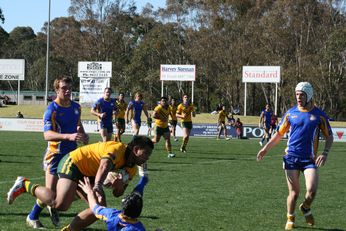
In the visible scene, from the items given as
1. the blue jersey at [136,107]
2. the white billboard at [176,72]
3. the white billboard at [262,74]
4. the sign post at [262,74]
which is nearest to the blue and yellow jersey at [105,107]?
the blue jersey at [136,107]

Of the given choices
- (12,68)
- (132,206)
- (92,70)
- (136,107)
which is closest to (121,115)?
(136,107)

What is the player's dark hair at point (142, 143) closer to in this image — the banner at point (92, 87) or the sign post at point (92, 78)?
the banner at point (92, 87)

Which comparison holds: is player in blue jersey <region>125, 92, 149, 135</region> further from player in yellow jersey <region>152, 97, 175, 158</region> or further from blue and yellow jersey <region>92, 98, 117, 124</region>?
blue and yellow jersey <region>92, 98, 117, 124</region>

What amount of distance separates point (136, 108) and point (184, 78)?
1161 inches

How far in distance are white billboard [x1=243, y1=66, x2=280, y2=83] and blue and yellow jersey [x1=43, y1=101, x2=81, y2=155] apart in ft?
146

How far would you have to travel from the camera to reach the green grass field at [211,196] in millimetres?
9477

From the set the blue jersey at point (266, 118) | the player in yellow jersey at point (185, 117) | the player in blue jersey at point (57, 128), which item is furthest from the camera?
the blue jersey at point (266, 118)

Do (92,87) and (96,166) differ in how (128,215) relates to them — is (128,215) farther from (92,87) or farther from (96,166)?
(92,87)

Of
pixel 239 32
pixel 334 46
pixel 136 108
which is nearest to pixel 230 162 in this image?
pixel 136 108

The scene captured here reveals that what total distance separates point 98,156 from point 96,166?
0.44ft

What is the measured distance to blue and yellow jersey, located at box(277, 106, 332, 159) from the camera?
9.46 metres

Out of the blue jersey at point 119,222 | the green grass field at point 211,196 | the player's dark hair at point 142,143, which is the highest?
the player's dark hair at point 142,143

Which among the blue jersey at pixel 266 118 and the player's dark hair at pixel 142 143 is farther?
the blue jersey at pixel 266 118

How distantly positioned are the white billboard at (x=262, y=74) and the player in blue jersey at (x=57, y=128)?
44397 mm
